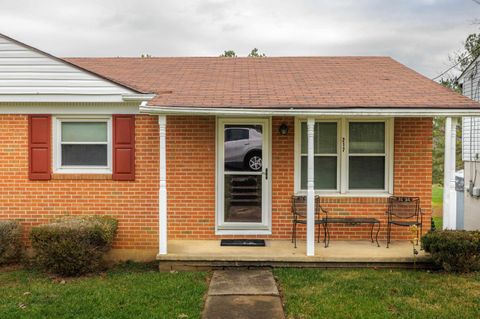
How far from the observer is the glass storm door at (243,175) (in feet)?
27.0

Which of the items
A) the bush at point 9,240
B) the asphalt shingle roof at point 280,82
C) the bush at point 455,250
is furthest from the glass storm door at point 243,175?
the bush at point 9,240

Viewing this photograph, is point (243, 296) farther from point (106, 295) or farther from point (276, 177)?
point (276, 177)

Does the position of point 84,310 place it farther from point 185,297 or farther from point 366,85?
point 366,85

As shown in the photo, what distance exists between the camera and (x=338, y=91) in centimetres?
780

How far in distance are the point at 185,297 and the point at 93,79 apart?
4006 millimetres

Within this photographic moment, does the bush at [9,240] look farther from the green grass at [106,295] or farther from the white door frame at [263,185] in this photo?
the white door frame at [263,185]

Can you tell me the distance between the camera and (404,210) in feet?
26.7

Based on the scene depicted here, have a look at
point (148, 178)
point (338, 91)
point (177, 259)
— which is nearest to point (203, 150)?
point (148, 178)

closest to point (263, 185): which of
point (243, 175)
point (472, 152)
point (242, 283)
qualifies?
point (243, 175)

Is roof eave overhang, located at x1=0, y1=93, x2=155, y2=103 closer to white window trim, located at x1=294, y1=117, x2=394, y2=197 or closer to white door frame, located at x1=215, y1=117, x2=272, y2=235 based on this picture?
white door frame, located at x1=215, y1=117, x2=272, y2=235

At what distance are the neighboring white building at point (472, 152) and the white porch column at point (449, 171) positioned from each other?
5.11m

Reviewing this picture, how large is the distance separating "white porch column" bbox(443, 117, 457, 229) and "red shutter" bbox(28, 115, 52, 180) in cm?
669

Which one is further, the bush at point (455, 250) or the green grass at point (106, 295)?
the bush at point (455, 250)

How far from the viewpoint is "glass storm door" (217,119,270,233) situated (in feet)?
27.0
